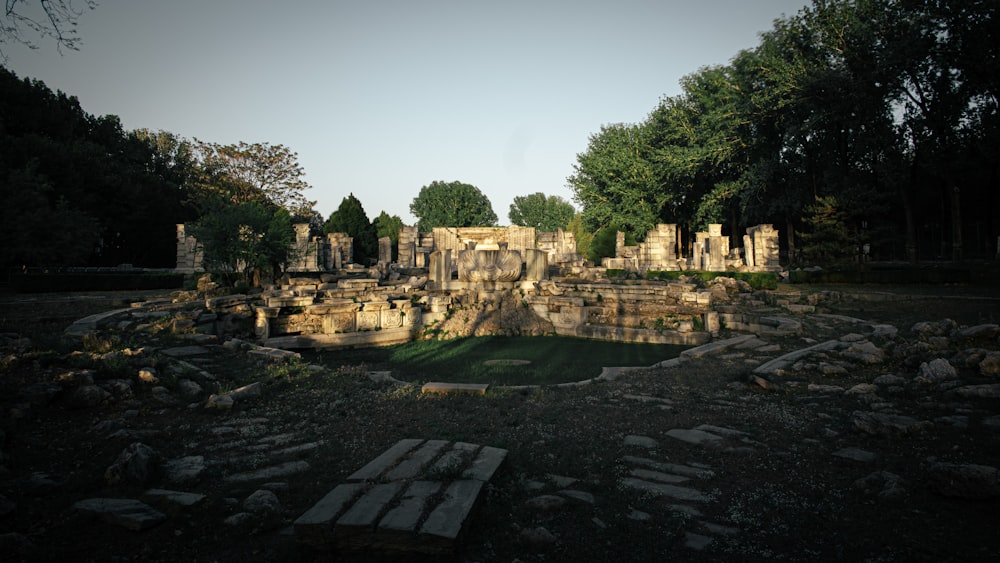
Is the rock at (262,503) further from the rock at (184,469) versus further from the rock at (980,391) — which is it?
the rock at (980,391)

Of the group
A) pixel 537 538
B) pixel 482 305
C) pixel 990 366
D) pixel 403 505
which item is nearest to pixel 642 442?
pixel 537 538

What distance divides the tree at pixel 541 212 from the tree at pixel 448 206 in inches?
488

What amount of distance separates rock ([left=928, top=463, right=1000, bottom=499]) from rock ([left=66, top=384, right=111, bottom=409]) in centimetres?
710

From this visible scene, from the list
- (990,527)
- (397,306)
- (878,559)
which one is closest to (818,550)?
(878,559)

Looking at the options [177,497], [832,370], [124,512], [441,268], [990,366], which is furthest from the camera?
[441,268]

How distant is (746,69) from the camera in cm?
2841

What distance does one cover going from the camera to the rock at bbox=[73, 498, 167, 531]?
2.69 meters

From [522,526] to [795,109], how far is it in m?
30.2

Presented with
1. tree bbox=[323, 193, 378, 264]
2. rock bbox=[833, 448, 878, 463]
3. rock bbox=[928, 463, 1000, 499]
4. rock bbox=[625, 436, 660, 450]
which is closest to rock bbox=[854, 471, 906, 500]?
rock bbox=[928, 463, 1000, 499]

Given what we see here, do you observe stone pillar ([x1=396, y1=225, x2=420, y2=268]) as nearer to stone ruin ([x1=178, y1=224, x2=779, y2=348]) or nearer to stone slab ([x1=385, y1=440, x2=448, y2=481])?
stone ruin ([x1=178, y1=224, x2=779, y2=348])

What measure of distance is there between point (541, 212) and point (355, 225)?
1582 inches

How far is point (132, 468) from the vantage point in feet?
10.8

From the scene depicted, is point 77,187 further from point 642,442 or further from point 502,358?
point 642,442

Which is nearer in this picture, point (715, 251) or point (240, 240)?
point (240, 240)
